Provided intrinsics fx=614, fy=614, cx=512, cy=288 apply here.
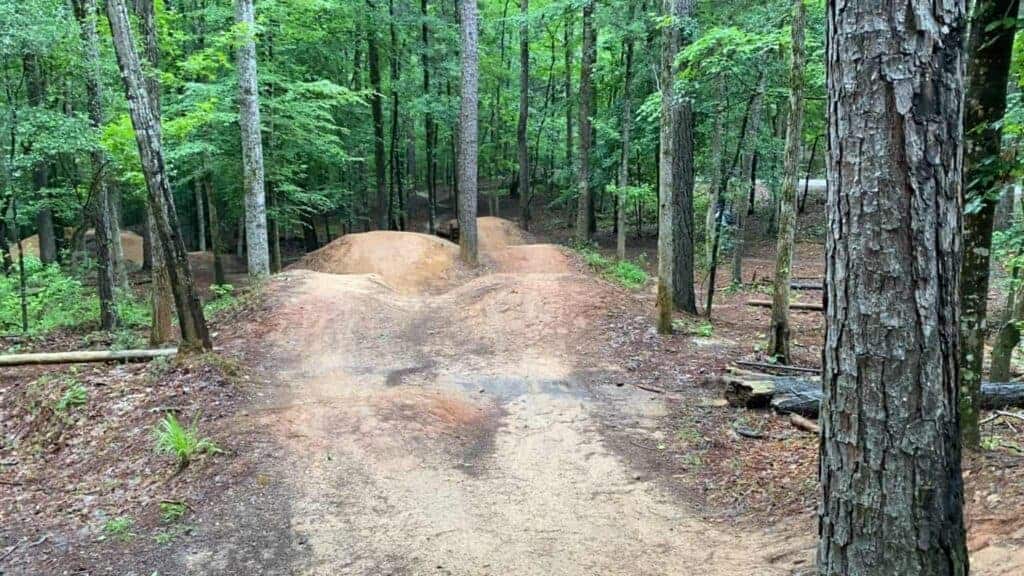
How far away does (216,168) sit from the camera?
1714 centimetres

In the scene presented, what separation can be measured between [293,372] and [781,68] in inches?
410

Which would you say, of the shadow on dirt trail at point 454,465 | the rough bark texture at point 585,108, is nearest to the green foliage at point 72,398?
the shadow on dirt trail at point 454,465

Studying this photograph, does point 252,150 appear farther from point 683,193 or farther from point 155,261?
point 683,193

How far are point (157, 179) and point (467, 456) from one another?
5510mm

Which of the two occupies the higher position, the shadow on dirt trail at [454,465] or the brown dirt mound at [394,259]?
the brown dirt mound at [394,259]

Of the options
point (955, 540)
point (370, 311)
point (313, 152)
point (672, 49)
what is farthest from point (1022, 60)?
point (313, 152)

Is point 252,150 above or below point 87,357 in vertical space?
above

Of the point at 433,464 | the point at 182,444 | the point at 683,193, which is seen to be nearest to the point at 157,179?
the point at 182,444

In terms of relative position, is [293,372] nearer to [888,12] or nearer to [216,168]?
[888,12]

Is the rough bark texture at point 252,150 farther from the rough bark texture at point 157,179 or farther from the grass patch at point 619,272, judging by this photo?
the grass patch at point 619,272

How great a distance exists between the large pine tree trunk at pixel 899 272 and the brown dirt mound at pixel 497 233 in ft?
66.1

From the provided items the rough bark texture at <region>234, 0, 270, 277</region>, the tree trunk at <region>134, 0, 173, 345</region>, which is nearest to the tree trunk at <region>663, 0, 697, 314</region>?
the tree trunk at <region>134, 0, 173, 345</region>

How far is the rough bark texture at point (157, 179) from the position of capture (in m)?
7.76

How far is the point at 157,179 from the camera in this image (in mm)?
8102
